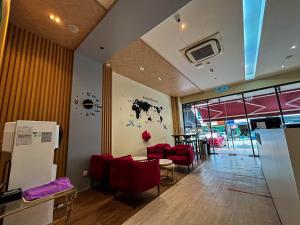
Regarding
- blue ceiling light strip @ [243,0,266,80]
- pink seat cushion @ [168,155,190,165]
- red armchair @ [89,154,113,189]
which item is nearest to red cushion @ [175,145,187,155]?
pink seat cushion @ [168,155,190,165]

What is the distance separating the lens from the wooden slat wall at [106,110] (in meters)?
3.76

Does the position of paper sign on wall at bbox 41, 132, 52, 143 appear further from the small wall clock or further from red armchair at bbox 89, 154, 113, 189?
the small wall clock

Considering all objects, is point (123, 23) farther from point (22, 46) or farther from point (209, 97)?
point (209, 97)

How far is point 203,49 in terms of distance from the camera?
340 centimetres

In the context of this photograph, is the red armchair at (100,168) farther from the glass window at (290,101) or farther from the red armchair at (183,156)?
the glass window at (290,101)

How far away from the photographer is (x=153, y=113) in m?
6.28

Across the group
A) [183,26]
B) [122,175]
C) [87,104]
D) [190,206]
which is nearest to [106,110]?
[87,104]

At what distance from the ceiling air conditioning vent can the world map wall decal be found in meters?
2.63

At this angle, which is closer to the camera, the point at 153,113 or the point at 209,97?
the point at 153,113

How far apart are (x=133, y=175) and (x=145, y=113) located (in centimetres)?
363

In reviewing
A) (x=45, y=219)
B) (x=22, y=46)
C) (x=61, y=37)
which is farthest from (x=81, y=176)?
(x=61, y=37)

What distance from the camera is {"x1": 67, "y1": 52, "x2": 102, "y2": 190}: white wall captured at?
119 inches

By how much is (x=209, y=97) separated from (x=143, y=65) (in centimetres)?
473

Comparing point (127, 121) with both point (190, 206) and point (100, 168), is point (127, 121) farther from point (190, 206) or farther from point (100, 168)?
point (190, 206)
